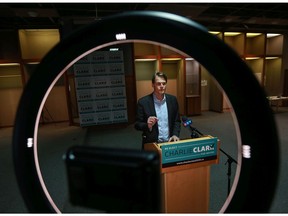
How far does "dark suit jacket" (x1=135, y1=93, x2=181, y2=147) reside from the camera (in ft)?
6.12

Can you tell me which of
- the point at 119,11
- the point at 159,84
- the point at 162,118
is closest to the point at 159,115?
the point at 162,118

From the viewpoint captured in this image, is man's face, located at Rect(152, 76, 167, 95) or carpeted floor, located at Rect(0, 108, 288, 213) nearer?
man's face, located at Rect(152, 76, 167, 95)

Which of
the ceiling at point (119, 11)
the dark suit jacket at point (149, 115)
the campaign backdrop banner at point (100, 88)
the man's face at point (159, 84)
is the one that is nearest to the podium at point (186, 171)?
the dark suit jacket at point (149, 115)

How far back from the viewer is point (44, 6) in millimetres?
4074

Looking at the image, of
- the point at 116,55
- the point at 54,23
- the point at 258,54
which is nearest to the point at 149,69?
the point at 116,55

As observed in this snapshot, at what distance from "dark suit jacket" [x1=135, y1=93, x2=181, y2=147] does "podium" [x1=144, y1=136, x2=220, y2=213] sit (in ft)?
1.55

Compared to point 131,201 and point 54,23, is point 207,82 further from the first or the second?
point 131,201

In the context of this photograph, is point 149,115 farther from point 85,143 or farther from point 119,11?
point 119,11

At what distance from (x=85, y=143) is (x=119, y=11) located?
3.52 m

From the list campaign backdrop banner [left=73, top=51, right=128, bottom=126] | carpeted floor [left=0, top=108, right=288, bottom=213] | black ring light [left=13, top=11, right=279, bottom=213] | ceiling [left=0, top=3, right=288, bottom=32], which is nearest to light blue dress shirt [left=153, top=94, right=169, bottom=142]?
carpeted floor [left=0, top=108, right=288, bottom=213]

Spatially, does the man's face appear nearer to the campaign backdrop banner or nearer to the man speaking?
the man speaking

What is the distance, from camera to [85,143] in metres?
4.12

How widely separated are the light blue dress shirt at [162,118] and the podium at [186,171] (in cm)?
53

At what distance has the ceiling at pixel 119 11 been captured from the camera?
4.11 m
